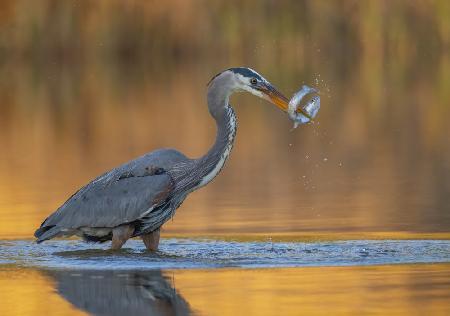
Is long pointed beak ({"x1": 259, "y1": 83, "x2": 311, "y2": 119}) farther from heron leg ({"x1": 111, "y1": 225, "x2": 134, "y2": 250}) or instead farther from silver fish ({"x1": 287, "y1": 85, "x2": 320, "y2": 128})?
heron leg ({"x1": 111, "y1": 225, "x2": 134, "y2": 250})

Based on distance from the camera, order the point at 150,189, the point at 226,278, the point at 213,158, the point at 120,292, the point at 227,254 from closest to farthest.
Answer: the point at 120,292 → the point at 226,278 → the point at 227,254 → the point at 150,189 → the point at 213,158

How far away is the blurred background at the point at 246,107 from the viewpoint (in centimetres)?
1284

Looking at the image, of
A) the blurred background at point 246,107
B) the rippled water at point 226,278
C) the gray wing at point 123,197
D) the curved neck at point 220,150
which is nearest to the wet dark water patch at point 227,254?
the rippled water at point 226,278

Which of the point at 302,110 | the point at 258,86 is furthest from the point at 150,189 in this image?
the point at 302,110

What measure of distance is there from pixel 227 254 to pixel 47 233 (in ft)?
4.34

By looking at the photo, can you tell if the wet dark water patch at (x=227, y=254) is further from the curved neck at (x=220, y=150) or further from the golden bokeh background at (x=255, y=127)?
the curved neck at (x=220, y=150)

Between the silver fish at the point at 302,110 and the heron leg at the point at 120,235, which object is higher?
the silver fish at the point at 302,110

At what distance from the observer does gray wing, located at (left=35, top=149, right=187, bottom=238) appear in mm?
10391

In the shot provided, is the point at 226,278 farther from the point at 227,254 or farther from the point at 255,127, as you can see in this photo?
the point at 255,127

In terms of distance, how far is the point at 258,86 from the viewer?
34.3 feet

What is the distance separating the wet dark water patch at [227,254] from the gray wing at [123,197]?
242 millimetres

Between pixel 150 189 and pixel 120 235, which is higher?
pixel 150 189

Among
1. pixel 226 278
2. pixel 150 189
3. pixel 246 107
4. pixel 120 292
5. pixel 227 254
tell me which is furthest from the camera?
pixel 246 107

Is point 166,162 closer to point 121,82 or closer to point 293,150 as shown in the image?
point 293,150
